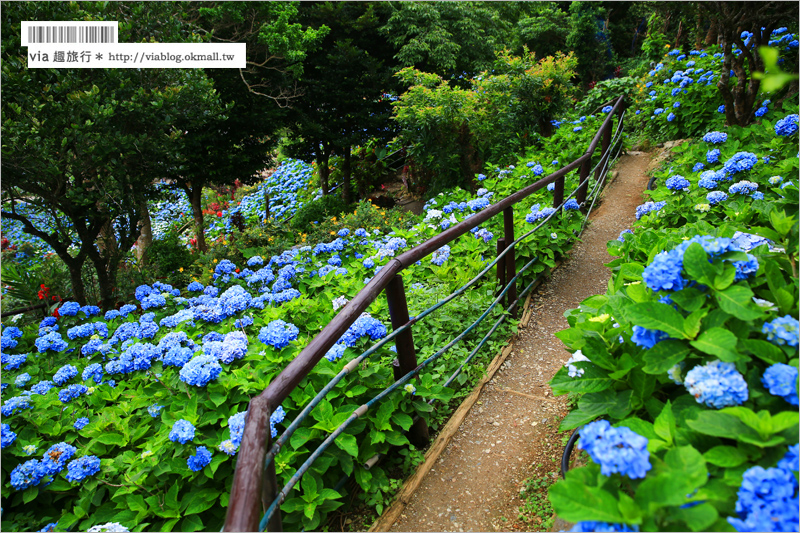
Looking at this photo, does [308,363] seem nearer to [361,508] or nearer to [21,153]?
[361,508]

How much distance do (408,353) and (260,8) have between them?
23.9 ft

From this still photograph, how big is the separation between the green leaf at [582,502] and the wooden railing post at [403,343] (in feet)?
3.87

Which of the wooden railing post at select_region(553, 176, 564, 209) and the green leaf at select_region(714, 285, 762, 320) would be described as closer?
the green leaf at select_region(714, 285, 762, 320)

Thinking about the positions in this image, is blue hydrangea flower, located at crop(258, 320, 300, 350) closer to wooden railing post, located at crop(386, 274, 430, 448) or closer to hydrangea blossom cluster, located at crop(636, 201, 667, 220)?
wooden railing post, located at crop(386, 274, 430, 448)

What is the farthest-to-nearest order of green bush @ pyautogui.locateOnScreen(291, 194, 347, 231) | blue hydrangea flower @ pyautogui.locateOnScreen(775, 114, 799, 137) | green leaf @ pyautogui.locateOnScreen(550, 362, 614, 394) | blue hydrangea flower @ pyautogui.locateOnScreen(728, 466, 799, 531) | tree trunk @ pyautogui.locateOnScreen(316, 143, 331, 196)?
tree trunk @ pyautogui.locateOnScreen(316, 143, 331, 196) → green bush @ pyautogui.locateOnScreen(291, 194, 347, 231) → blue hydrangea flower @ pyautogui.locateOnScreen(775, 114, 799, 137) → green leaf @ pyautogui.locateOnScreen(550, 362, 614, 394) → blue hydrangea flower @ pyautogui.locateOnScreen(728, 466, 799, 531)

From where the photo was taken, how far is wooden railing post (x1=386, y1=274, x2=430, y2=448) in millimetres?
2088

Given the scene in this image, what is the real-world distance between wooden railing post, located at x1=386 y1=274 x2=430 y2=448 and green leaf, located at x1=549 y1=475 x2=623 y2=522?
3.87 ft

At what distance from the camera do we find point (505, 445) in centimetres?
236

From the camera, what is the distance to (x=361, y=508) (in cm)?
203

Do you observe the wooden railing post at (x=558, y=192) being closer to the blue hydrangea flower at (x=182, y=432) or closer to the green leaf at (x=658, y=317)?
Answer: the green leaf at (x=658, y=317)

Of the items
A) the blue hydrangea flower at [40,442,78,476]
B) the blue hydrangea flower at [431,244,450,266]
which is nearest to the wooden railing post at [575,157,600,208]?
the blue hydrangea flower at [431,244,450,266]

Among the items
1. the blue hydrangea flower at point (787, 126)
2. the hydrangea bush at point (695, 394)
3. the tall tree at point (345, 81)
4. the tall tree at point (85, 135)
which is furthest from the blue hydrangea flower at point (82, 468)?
the tall tree at point (345, 81)

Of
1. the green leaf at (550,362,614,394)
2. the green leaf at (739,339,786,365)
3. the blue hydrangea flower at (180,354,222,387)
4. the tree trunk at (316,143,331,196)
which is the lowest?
the blue hydrangea flower at (180,354,222,387)

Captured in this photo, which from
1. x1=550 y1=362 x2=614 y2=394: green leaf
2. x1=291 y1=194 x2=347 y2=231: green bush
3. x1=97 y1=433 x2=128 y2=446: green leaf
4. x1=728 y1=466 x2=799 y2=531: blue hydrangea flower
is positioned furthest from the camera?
x1=291 y1=194 x2=347 y2=231: green bush
